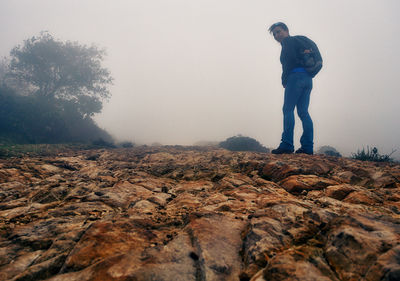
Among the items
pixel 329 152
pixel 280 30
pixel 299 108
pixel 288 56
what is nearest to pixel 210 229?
pixel 299 108

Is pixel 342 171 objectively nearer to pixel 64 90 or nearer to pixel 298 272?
pixel 298 272

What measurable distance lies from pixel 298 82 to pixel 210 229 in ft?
19.1

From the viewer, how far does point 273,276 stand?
146 centimetres

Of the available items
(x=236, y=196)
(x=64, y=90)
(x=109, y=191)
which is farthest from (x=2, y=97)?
(x=236, y=196)

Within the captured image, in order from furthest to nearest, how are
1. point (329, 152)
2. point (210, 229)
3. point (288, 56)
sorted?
point (329, 152) → point (288, 56) → point (210, 229)

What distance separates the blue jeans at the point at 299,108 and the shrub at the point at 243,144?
50.5 feet

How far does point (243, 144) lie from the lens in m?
22.8

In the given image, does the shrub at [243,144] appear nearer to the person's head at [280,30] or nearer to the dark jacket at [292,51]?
the dark jacket at [292,51]

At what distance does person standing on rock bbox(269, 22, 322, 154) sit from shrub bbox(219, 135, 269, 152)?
50.6 feet

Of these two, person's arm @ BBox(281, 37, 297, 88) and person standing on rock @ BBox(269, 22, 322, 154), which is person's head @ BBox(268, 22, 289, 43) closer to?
person standing on rock @ BBox(269, 22, 322, 154)

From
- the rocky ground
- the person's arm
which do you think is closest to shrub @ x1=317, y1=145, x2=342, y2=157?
the person's arm

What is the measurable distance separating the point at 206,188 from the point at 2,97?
30.7 meters

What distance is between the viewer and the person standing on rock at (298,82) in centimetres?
634

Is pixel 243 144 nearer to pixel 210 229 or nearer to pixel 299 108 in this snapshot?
pixel 299 108
